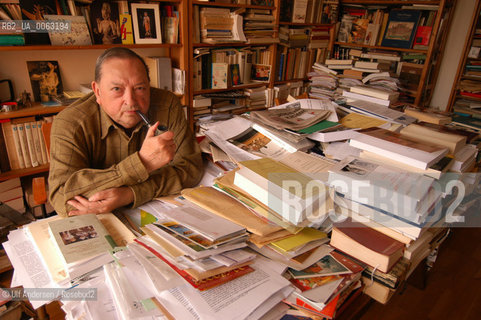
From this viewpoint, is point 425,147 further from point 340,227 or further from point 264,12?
point 264,12

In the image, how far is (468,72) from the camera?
3.05 metres

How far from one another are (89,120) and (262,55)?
2.22 meters

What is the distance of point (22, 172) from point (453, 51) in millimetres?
3920

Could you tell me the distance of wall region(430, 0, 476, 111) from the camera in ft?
10.2

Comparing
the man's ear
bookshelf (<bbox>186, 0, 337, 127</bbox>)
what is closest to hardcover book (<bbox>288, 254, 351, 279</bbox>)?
the man's ear

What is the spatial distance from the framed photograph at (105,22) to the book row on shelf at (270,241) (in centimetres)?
149

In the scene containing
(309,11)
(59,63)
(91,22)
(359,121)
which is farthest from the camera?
(309,11)

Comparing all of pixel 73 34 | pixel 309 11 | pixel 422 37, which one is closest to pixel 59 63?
pixel 73 34

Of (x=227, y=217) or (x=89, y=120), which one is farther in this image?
(x=89, y=120)

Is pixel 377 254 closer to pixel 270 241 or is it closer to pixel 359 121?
pixel 270 241

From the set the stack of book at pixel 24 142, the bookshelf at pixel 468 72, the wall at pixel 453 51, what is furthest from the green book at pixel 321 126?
the wall at pixel 453 51

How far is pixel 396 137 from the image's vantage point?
1.15 meters

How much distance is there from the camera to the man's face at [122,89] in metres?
1.24

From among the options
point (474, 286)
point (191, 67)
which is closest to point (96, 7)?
point (191, 67)
